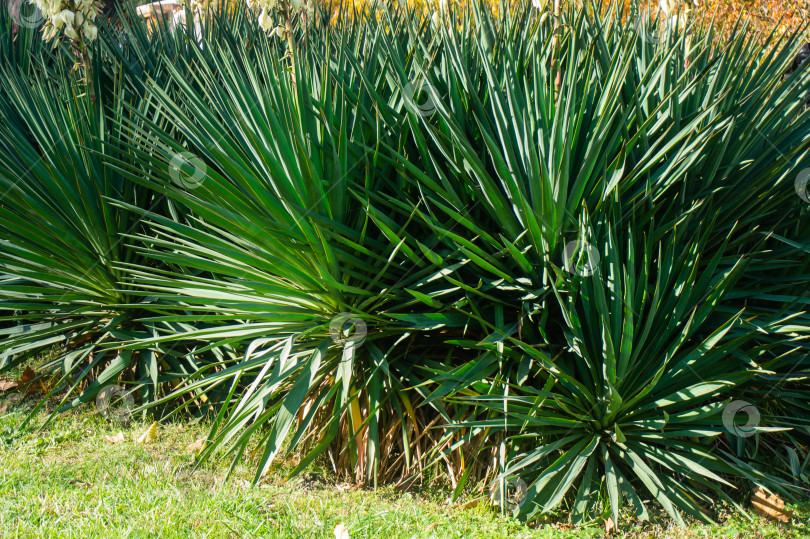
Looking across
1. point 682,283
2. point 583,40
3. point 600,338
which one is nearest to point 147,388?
point 600,338

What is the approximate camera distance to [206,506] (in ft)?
8.14

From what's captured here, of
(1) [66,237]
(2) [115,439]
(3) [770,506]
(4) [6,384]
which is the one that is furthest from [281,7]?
(3) [770,506]

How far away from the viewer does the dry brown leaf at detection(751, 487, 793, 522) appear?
240 cm

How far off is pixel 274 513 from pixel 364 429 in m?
0.51

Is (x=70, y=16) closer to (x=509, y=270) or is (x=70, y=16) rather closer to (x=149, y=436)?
(x=149, y=436)

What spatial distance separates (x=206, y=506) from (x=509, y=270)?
1.44 meters

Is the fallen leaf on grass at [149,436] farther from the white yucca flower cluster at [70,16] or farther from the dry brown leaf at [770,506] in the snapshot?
the dry brown leaf at [770,506]

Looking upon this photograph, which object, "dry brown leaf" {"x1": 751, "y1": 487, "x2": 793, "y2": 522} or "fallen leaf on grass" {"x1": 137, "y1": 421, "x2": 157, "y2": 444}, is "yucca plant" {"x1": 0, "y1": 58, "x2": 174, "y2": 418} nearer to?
"fallen leaf on grass" {"x1": 137, "y1": 421, "x2": 157, "y2": 444}

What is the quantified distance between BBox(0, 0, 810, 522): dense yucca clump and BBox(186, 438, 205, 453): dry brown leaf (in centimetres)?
18

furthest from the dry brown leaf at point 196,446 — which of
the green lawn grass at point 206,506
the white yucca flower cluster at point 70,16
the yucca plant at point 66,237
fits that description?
the white yucca flower cluster at point 70,16

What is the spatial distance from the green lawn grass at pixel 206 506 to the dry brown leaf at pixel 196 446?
28 mm

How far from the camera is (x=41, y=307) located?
3.34 m

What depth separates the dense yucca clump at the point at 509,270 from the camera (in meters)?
2.43

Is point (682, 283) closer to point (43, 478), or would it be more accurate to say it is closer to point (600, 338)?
point (600, 338)
